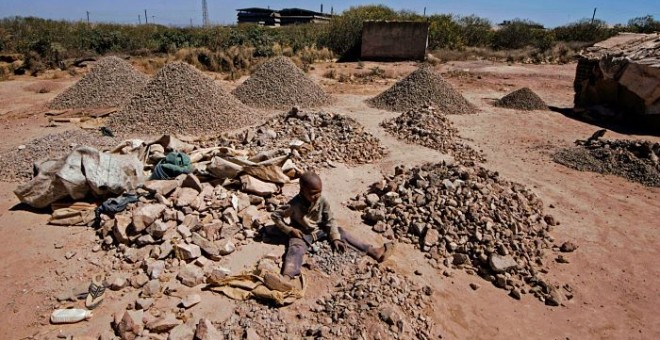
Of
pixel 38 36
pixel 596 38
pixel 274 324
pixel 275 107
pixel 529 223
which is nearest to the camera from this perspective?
pixel 274 324

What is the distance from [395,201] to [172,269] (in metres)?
2.64

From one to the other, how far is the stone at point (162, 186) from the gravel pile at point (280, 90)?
18.6 ft

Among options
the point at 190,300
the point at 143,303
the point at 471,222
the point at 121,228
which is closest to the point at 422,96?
the point at 471,222

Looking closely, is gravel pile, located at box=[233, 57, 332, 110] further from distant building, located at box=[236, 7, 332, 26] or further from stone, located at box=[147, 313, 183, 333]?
distant building, located at box=[236, 7, 332, 26]

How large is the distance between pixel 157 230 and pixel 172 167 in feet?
4.15

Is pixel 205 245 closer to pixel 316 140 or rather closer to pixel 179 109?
pixel 316 140

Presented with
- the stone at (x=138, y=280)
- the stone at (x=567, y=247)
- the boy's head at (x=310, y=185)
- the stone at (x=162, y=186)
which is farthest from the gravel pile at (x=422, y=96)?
the stone at (x=138, y=280)

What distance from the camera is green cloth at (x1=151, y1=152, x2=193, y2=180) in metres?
4.97

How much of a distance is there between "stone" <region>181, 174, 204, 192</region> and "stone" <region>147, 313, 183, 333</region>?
1.94 m

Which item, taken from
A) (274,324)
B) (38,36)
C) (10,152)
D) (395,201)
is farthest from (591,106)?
(38,36)

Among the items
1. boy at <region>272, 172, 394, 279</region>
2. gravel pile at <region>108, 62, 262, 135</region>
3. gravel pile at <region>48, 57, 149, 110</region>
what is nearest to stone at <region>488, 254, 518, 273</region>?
boy at <region>272, 172, 394, 279</region>

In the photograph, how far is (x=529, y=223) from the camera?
15.2 feet

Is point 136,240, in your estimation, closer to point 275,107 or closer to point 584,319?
point 584,319

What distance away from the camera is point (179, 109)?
800 centimetres
